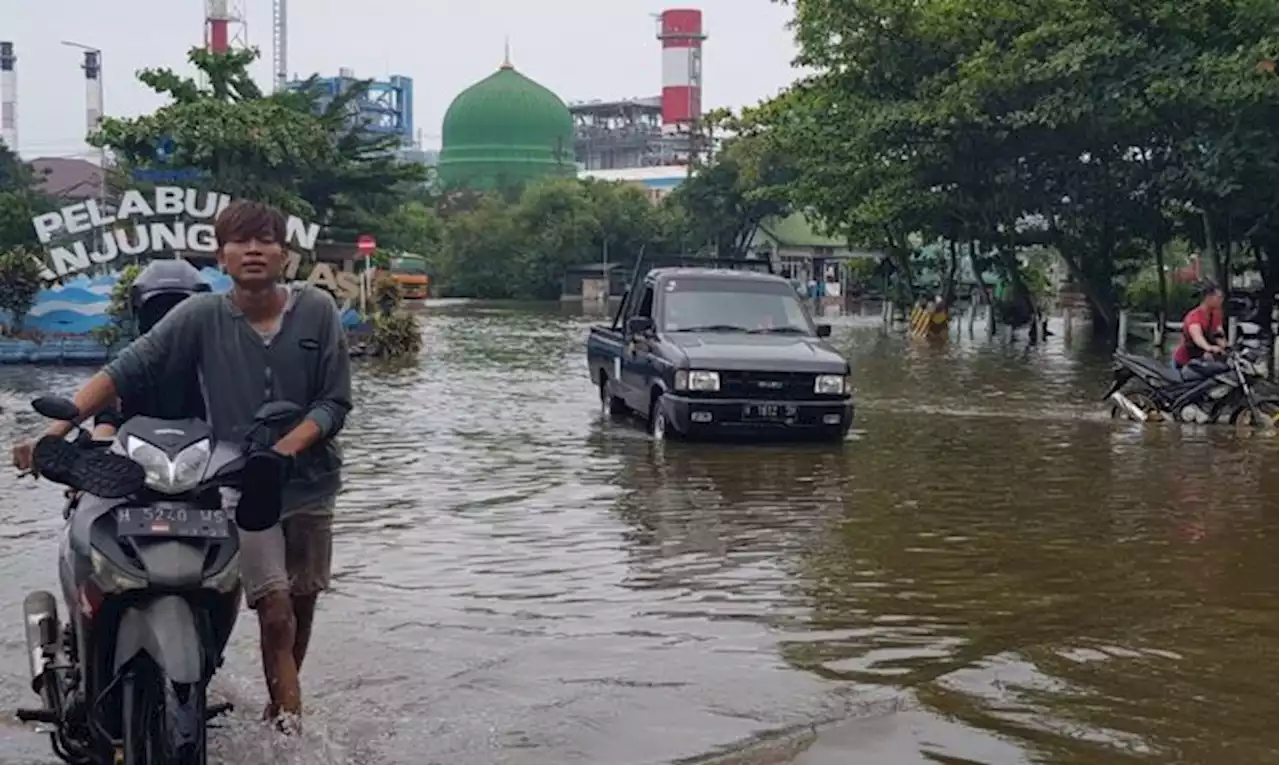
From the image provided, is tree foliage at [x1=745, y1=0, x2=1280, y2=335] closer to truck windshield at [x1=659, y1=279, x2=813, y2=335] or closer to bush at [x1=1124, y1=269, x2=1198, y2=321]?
bush at [x1=1124, y1=269, x2=1198, y2=321]

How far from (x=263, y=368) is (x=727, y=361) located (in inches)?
336

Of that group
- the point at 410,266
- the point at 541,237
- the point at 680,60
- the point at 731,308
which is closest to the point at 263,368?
the point at 731,308

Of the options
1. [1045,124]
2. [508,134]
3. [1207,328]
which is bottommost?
[1207,328]

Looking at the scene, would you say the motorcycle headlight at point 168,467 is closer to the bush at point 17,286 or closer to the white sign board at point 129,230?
the white sign board at point 129,230

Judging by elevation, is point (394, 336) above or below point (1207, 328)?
below

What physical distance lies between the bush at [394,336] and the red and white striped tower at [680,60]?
301 feet

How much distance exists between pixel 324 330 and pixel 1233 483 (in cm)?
→ 875

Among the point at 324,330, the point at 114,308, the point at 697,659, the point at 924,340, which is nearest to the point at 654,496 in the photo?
the point at 697,659

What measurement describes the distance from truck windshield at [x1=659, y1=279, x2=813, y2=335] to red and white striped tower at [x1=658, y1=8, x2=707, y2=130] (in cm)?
10451

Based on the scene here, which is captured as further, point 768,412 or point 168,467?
point 768,412

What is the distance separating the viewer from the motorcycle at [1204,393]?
1553cm

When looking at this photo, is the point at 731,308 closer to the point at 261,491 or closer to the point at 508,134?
the point at 261,491

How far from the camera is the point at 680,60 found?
119 m

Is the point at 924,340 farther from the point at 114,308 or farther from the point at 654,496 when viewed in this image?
the point at 654,496
